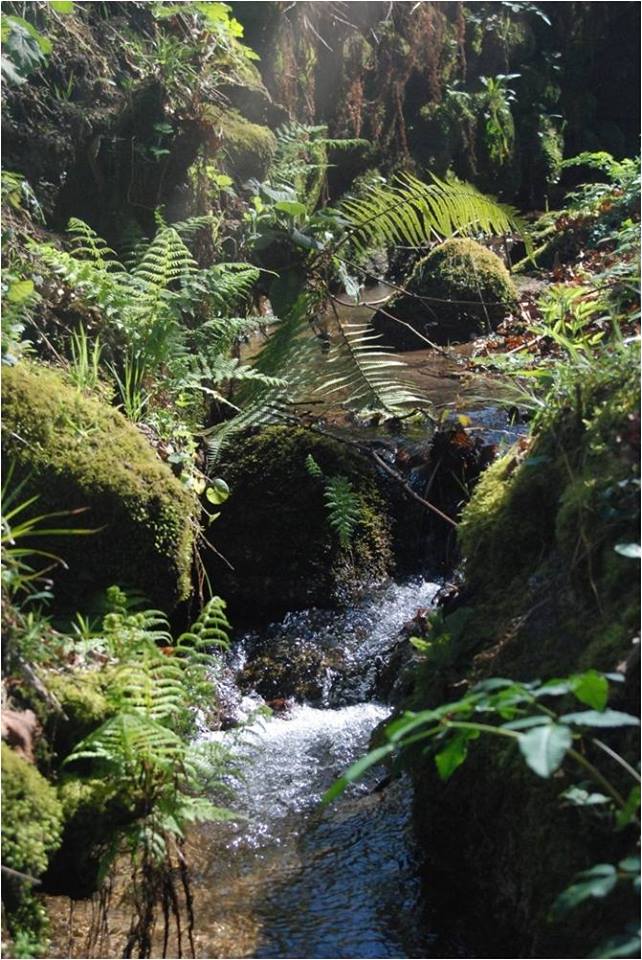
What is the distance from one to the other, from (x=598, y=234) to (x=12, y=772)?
21.9 feet

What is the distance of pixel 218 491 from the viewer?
529 cm

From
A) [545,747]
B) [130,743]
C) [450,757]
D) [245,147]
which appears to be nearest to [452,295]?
[245,147]

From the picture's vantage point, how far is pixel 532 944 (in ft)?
8.36

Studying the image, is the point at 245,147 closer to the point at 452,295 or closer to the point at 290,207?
the point at 290,207

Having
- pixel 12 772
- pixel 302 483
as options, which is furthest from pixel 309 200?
pixel 12 772

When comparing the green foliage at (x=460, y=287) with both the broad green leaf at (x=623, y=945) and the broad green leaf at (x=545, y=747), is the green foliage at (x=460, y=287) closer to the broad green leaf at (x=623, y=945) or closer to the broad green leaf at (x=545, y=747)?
the broad green leaf at (x=623, y=945)

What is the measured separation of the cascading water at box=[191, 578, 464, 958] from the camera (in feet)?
10.0

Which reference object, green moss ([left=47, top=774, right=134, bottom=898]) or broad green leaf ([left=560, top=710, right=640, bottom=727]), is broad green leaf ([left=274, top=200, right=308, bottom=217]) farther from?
broad green leaf ([left=560, top=710, right=640, bottom=727])

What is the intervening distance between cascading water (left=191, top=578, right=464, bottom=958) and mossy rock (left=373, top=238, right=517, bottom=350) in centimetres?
461

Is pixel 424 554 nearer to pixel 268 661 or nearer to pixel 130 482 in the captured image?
pixel 268 661

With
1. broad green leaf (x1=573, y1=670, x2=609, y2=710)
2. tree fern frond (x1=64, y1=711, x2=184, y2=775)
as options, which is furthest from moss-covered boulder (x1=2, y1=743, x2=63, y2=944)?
broad green leaf (x1=573, y1=670, x2=609, y2=710)

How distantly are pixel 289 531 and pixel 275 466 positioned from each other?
0.38m

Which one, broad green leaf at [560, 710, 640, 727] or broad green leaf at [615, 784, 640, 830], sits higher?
broad green leaf at [560, 710, 640, 727]

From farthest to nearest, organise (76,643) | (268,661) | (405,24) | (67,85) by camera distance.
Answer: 1. (405,24)
2. (67,85)
3. (268,661)
4. (76,643)
